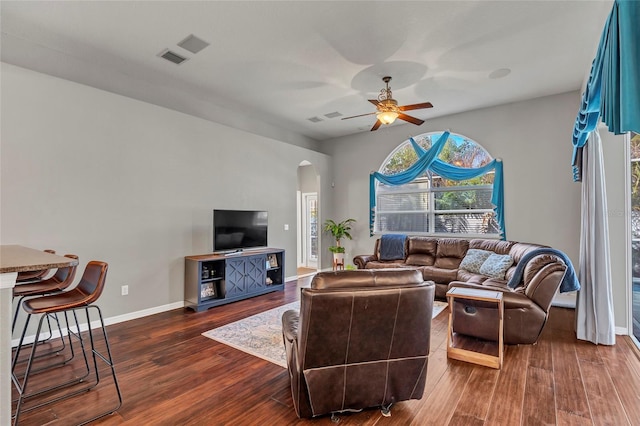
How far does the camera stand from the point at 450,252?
5.62 m

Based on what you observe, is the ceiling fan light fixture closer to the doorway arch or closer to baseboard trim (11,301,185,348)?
baseboard trim (11,301,185,348)

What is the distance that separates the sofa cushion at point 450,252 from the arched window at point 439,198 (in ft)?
1.32

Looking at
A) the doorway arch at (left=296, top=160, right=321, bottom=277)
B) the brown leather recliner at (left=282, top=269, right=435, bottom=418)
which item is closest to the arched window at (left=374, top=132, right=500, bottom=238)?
the doorway arch at (left=296, top=160, right=321, bottom=277)

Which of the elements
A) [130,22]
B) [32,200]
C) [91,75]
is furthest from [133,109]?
[32,200]

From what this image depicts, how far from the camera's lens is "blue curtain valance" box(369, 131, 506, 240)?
5.49m

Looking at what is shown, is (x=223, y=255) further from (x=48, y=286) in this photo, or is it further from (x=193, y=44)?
(x=193, y=44)

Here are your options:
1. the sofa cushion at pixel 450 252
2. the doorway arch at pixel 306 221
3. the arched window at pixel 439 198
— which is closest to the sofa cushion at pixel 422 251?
the sofa cushion at pixel 450 252

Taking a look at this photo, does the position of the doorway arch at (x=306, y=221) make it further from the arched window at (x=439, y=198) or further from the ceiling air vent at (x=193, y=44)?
the ceiling air vent at (x=193, y=44)

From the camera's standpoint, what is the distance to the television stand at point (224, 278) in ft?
15.0

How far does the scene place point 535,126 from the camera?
5.23 metres

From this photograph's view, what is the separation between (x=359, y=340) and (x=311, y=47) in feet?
10.4

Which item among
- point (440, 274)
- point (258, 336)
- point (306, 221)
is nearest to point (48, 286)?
point (258, 336)

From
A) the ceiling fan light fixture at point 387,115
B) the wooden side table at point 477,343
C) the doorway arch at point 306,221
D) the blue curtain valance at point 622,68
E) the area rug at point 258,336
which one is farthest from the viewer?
the doorway arch at point 306,221

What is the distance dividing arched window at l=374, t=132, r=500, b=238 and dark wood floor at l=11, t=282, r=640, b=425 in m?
2.73
